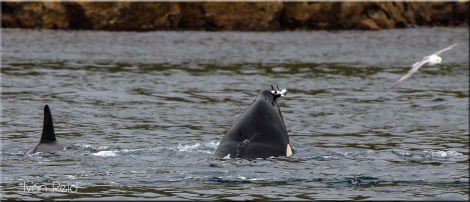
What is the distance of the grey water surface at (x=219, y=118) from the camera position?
579 inches

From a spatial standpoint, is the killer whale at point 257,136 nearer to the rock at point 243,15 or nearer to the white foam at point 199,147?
the white foam at point 199,147

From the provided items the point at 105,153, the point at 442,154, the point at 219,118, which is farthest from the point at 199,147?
the point at 219,118

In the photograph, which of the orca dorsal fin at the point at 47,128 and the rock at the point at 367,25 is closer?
the orca dorsal fin at the point at 47,128

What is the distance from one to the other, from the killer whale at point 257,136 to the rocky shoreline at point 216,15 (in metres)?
38.9

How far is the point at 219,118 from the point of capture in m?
23.5

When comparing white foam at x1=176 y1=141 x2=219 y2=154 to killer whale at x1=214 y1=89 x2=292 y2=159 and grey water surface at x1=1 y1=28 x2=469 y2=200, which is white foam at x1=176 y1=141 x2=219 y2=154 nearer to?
grey water surface at x1=1 y1=28 x2=469 y2=200

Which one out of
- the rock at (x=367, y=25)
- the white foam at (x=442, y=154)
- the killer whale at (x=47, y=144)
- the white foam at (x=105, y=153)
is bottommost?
the white foam at (x=442, y=154)

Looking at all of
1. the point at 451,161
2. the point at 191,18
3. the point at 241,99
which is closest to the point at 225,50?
the point at 191,18

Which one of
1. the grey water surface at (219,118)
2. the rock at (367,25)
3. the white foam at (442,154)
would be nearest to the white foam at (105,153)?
the grey water surface at (219,118)

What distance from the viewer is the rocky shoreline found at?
2163 inches

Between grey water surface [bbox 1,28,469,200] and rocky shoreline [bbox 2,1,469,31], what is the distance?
671cm

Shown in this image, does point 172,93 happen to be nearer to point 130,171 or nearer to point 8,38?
point 130,171

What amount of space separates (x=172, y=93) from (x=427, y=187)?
Result: 46.5 ft

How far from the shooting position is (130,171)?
51.6 feet
